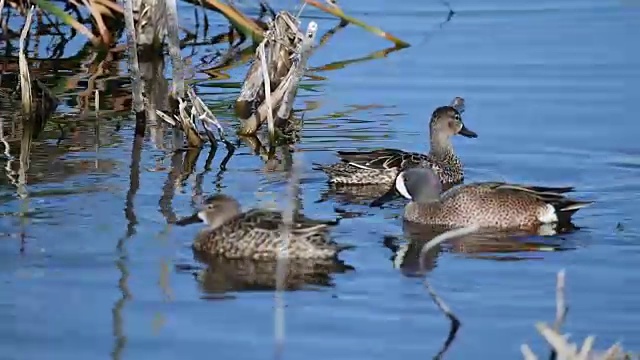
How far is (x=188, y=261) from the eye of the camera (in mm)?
9578

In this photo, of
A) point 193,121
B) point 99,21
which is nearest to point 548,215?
point 193,121

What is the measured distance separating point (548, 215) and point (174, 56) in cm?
390

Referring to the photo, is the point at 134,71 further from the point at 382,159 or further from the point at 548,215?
the point at 548,215

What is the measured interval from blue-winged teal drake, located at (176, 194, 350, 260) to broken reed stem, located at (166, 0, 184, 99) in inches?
134

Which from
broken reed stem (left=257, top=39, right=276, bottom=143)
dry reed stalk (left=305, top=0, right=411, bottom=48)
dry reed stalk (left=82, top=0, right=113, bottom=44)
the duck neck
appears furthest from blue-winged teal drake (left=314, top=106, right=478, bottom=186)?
dry reed stalk (left=82, top=0, right=113, bottom=44)

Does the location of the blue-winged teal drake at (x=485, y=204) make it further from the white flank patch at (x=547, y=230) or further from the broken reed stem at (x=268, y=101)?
the broken reed stem at (x=268, y=101)

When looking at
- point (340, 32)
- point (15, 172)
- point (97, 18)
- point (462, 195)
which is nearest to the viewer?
point (462, 195)

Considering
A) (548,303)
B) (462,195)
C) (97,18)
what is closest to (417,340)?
(548,303)

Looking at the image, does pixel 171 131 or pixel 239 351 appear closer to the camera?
pixel 239 351

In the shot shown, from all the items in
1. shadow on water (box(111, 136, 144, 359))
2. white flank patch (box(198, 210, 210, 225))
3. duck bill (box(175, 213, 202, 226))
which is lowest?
shadow on water (box(111, 136, 144, 359))

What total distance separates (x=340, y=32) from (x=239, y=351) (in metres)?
11.5

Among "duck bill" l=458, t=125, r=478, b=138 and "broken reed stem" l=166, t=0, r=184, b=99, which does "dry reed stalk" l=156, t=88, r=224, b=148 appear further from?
"duck bill" l=458, t=125, r=478, b=138

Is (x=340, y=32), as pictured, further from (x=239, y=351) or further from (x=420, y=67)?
(x=239, y=351)

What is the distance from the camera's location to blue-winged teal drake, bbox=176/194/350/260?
374 inches
